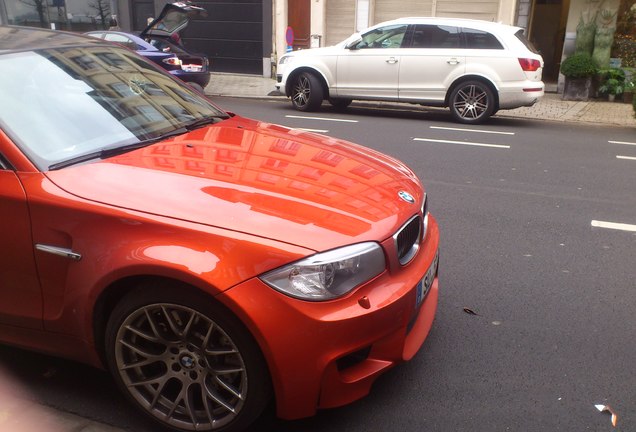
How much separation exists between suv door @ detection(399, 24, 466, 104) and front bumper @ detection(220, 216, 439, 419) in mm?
9229

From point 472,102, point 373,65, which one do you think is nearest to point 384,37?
point 373,65

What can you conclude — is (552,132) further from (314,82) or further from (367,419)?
(367,419)

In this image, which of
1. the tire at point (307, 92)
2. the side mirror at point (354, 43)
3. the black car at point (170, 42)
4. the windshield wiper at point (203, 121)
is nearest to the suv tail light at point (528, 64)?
the side mirror at point (354, 43)

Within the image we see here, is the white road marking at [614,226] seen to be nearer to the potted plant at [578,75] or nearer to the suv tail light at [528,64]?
the suv tail light at [528,64]

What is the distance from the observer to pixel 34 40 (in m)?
3.50

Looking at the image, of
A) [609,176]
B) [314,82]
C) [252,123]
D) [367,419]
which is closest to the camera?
[367,419]

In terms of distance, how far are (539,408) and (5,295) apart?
2.55m

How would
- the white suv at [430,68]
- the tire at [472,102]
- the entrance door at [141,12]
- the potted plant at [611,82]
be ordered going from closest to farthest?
the white suv at [430,68] < the tire at [472,102] < the potted plant at [611,82] < the entrance door at [141,12]

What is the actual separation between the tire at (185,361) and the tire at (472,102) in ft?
31.2

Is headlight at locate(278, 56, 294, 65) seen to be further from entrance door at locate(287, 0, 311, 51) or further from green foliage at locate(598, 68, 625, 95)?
green foliage at locate(598, 68, 625, 95)

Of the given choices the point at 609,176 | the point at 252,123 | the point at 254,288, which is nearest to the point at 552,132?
the point at 609,176

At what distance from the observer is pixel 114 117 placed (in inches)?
129

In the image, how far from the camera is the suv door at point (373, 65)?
1167 cm

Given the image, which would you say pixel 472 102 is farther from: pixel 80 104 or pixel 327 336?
pixel 327 336
